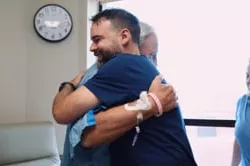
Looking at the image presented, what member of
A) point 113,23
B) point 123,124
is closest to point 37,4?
Answer: point 113,23

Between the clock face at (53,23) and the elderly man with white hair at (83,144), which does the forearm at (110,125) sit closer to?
the elderly man with white hair at (83,144)

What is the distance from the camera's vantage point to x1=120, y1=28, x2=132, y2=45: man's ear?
1.14 meters

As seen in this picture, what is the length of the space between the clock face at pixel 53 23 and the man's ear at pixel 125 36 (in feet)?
6.27

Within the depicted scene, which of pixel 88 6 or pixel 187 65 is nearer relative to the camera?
pixel 187 65

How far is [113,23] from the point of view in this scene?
3.74ft

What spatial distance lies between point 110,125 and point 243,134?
1.00m

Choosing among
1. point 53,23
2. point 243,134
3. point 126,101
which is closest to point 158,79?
point 126,101

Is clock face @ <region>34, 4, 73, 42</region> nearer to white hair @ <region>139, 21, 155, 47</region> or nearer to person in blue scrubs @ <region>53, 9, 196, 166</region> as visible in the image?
white hair @ <region>139, 21, 155, 47</region>

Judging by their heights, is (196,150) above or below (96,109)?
below

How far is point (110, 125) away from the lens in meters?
1.01

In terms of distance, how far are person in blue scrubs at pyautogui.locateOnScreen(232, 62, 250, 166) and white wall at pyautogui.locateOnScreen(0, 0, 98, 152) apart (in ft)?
4.93

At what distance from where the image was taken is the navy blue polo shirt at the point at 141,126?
1030 millimetres

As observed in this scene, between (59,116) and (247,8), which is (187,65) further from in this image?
(59,116)

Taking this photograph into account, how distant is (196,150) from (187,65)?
0.71 meters
